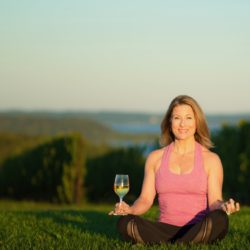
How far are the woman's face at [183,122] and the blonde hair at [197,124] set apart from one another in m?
0.05

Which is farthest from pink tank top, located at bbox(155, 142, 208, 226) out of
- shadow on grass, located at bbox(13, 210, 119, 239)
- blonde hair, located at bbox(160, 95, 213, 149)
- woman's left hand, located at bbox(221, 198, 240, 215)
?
shadow on grass, located at bbox(13, 210, 119, 239)

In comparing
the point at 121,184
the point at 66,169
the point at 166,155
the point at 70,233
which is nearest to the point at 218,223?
the point at 166,155

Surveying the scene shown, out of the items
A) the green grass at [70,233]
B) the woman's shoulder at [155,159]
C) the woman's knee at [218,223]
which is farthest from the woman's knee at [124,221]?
the woman's knee at [218,223]

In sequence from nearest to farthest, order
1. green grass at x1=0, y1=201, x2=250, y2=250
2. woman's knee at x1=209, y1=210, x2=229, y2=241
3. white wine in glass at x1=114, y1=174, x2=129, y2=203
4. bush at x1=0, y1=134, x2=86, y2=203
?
woman's knee at x1=209, y1=210, x2=229, y2=241, white wine in glass at x1=114, y1=174, x2=129, y2=203, green grass at x1=0, y1=201, x2=250, y2=250, bush at x1=0, y1=134, x2=86, y2=203

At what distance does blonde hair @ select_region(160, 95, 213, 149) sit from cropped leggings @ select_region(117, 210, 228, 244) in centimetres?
91

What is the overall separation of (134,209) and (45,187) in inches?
730

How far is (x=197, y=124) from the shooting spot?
7.04 meters

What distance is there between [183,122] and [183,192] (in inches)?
30.7

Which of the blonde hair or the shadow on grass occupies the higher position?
the blonde hair

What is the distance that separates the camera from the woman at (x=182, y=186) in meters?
6.87

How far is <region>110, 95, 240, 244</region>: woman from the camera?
6.87 metres

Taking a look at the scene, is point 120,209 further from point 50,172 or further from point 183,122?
point 50,172

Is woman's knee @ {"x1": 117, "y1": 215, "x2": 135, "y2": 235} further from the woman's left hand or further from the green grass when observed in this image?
the woman's left hand

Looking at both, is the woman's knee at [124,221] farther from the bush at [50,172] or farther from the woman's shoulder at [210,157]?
the bush at [50,172]
